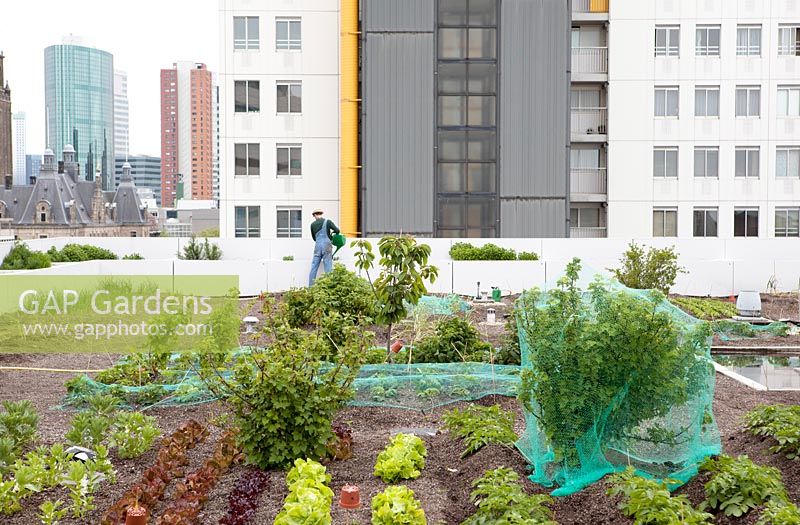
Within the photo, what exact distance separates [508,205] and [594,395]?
2557 cm

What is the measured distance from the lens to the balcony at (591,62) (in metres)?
35.4

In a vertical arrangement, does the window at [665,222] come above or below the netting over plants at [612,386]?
above

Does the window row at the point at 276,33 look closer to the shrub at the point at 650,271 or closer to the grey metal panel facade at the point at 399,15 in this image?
the grey metal panel facade at the point at 399,15

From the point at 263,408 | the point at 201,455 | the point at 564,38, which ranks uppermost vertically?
the point at 564,38

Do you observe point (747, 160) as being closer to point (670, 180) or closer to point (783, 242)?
point (670, 180)

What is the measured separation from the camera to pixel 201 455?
8.85 meters

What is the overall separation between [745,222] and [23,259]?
970 inches

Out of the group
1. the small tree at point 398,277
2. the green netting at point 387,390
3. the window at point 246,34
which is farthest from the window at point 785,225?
the green netting at point 387,390

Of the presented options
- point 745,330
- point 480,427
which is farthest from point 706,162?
point 480,427

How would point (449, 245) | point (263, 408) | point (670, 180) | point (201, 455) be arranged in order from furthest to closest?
point (670, 180) → point (449, 245) → point (201, 455) → point (263, 408)

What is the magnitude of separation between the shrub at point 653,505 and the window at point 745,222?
99.6ft

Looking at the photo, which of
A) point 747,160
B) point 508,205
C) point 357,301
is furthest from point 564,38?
point 357,301

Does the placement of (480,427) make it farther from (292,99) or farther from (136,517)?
(292,99)

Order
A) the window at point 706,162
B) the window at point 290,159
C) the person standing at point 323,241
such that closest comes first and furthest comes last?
the person standing at point 323,241, the window at point 290,159, the window at point 706,162
